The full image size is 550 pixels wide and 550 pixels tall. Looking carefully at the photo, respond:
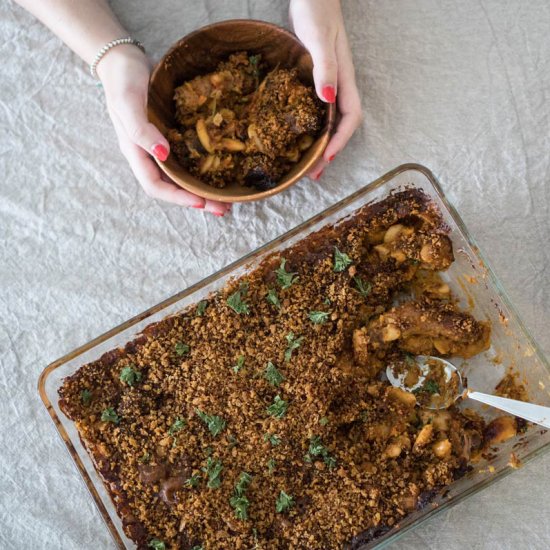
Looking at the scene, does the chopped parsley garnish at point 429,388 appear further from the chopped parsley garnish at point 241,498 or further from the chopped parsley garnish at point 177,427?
the chopped parsley garnish at point 177,427

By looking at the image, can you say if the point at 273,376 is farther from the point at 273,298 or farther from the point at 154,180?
the point at 154,180

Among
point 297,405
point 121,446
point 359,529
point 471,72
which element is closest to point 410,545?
point 359,529

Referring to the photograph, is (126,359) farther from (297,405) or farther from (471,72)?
(471,72)

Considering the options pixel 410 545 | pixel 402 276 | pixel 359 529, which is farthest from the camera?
pixel 410 545

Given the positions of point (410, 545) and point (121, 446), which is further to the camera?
point (410, 545)

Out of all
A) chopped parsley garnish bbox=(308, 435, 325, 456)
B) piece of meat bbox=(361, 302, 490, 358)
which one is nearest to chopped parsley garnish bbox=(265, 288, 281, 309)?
piece of meat bbox=(361, 302, 490, 358)

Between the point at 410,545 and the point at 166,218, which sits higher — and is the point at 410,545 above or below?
below

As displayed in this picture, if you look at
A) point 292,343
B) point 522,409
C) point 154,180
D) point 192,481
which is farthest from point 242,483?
point 154,180

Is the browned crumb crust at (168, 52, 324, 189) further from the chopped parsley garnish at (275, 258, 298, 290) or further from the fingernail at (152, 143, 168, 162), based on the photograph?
the chopped parsley garnish at (275, 258, 298, 290)
